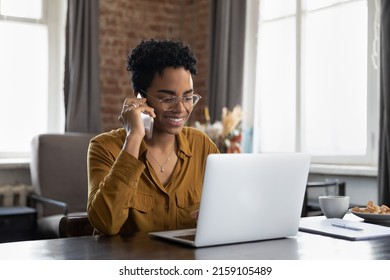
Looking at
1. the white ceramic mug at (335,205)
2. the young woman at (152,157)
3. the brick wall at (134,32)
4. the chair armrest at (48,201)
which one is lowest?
the chair armrest at (48,201)

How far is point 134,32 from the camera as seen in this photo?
18.9 feet

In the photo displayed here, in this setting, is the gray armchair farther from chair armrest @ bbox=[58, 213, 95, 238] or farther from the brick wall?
chair armrest @ bbox=[58, 213, 95, 238]

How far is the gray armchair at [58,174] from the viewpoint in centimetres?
463

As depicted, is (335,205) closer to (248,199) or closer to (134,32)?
(248,199)

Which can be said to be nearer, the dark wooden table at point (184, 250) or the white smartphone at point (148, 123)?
the dark wooden table at point (184, 250)

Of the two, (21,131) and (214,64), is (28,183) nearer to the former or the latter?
(21,131)

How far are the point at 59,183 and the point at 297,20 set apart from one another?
226cm

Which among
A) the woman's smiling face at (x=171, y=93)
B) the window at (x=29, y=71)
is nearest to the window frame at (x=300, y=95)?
the window at (x=29, y=71)

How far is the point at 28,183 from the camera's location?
5.09 m

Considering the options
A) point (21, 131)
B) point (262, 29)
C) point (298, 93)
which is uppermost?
point (262, 29)

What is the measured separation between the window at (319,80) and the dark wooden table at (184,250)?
8.90 feet

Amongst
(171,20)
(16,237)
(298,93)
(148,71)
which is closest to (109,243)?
(148,71)

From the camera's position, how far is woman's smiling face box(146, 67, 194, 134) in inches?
84.6

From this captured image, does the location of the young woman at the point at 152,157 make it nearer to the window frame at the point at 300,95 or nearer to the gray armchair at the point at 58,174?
the window frame at the point at 300,95
